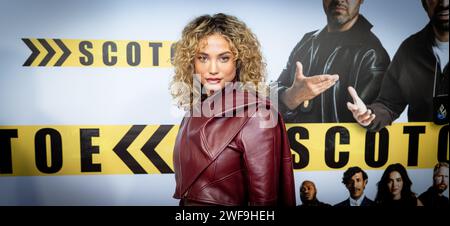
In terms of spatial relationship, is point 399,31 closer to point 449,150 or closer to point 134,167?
point 449,150

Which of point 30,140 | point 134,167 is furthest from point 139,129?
point 30,140

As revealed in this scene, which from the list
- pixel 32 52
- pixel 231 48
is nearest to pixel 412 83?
pixel 231 48

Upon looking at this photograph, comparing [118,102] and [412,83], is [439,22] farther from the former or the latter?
[118,102]

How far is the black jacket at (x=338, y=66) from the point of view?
5.21 ft

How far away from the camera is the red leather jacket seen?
1424 mm

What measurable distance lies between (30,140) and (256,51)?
1.46 meters

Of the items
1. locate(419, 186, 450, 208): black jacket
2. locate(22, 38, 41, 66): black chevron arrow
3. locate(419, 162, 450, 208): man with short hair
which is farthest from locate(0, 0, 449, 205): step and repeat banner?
locate(419, 186, 450, 208): black jacket

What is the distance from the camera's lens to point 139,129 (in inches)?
62.7

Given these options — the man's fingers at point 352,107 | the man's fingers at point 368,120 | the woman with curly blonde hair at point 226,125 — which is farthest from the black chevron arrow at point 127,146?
the man's fingers at point 368,120

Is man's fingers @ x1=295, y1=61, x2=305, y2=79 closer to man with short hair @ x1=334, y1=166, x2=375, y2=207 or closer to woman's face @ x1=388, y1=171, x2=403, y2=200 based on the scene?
man with short hair @ x1=334, y1=166, x2=375, y2=207

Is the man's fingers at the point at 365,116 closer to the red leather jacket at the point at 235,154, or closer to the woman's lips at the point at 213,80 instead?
the red leather jacket at the point at 235,154

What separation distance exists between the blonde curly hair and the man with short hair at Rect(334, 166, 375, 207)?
0.78 m

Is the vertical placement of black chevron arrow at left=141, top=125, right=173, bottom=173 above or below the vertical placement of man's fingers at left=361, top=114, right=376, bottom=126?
below

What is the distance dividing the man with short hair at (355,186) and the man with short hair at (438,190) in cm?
37
